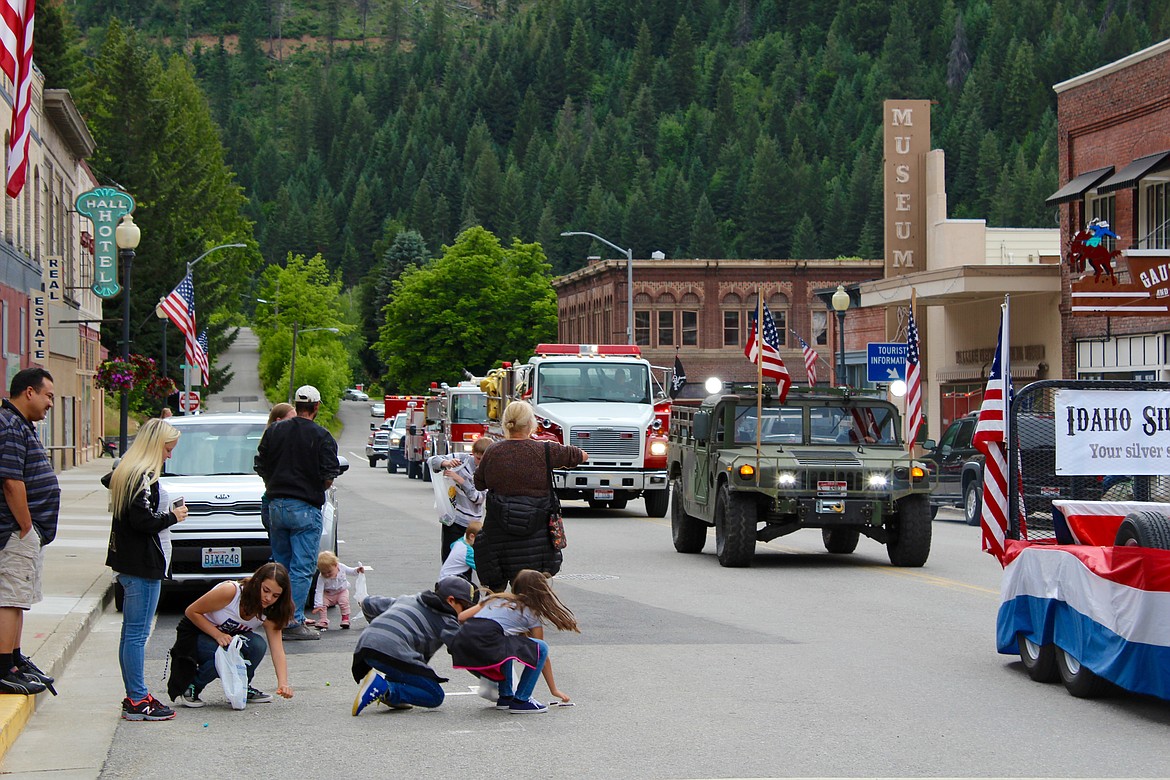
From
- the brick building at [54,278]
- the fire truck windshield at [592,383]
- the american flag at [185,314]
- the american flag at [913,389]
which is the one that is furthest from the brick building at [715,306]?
the fire truck windshield at [592,383]

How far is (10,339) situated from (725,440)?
23825mm

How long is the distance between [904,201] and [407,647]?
43409 millimetres

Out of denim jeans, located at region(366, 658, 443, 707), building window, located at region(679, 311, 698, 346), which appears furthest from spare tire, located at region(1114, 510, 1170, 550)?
building window, located at region(679, 311, 698, 346)

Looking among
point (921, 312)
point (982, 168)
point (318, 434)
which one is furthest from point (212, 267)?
point (982, 168)

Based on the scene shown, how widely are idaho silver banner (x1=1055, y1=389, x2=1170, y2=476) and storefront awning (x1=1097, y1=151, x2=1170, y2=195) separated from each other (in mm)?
25144

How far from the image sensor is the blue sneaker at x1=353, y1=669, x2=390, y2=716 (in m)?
9.31

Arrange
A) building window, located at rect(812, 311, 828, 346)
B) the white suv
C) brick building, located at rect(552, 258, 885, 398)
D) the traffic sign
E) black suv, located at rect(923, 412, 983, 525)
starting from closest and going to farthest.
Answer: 1. the white suv
2. black suv, located at rect(923, 412, 983, 525)
3. the traffic sign
4. building window, located at rect(812, 311, 828, 346)
5. brick building, located at rect(552, 258, 885, 398)

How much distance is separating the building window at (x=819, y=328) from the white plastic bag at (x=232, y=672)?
3082 inches

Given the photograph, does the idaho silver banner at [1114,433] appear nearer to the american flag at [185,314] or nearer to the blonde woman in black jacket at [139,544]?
the blonde woman in black jacket at [139,544]

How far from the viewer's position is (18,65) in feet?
38.2

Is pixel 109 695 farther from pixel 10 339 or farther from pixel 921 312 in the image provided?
pixel 921 312

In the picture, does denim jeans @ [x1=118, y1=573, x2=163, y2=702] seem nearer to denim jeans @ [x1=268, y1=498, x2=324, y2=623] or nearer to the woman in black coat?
the woman in black coat

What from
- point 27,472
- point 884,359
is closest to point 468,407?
point 884,359

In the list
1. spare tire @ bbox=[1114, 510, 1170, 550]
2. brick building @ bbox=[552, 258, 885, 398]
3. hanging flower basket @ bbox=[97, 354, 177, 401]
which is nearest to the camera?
spare tire @ bbox=[1114, 510, 1170, 550]
